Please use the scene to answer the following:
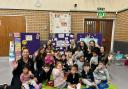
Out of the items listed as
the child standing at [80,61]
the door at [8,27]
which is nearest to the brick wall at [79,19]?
the door at [8,27]

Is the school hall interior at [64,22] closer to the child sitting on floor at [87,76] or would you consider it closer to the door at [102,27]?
the door at [102,27]

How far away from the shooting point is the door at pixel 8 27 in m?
14.0

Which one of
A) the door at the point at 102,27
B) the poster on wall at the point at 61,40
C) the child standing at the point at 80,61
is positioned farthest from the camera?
the door at the point at 102,27

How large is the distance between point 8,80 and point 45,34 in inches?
238

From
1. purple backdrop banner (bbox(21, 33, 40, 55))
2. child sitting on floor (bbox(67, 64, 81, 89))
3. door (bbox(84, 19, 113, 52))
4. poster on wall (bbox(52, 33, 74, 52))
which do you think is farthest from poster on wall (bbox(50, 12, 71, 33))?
child sitting on floor (bbox(67, 64, 81, 89))

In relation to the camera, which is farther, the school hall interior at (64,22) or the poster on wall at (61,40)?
the school hall interior at (64,22)

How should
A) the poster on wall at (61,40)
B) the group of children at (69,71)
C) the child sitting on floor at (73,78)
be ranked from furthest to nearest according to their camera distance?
the poster on wall at (61,40), the child sitting on floor at (73,78), the group of children at (69,71)

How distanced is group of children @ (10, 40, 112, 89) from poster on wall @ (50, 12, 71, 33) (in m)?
4.19

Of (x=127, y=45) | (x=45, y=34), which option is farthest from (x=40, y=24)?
(x=127, y=45)

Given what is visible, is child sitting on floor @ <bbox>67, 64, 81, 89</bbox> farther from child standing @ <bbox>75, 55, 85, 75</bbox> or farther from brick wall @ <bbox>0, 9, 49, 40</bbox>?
brick wall @ <bbox>0, 9, 49, 40</bbox>

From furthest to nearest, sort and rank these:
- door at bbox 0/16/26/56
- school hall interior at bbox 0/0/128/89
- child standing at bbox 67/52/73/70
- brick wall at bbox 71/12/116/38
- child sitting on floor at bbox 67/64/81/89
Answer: brick wall at bbox 71/12/116/38
door at bbox 0/16/26/56
school hall interior at bbox 0/0/128/89
child standing at bbox 67/52/73/70
child sitting on floor at bbox 67/64/81/89

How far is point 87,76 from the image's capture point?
26.7ft

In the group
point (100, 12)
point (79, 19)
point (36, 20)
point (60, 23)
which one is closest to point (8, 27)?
point (36, 20)

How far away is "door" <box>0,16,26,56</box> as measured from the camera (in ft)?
45.9
